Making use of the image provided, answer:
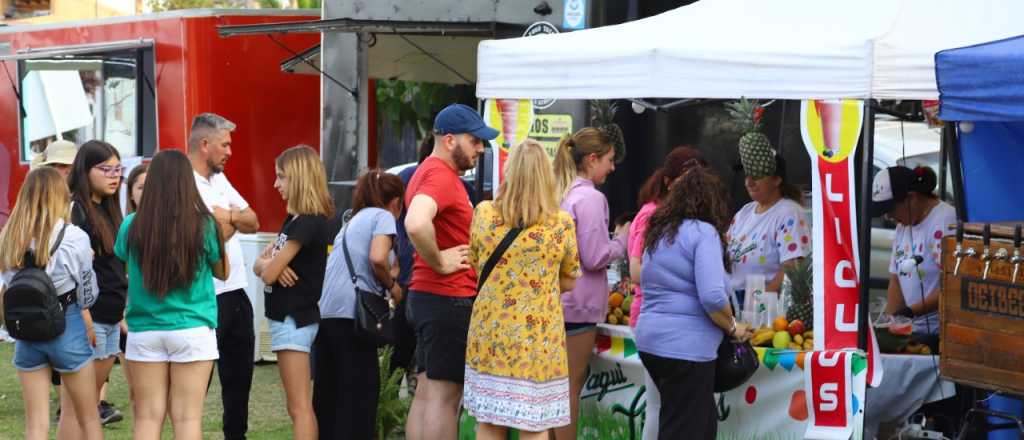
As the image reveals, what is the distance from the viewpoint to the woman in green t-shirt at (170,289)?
6.11m

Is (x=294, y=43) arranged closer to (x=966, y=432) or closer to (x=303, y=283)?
(x=303, y=283)

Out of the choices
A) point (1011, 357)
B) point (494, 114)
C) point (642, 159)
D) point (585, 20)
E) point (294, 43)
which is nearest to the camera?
point (1011, 357)

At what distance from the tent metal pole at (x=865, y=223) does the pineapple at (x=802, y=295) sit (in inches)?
20.1

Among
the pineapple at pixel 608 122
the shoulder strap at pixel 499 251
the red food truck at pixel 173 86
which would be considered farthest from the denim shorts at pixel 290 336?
the red food truck at pixel 173 86

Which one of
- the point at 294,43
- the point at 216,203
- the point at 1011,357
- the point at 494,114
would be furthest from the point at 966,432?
the point at 294,43

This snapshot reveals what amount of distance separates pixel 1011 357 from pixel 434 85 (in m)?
10.4

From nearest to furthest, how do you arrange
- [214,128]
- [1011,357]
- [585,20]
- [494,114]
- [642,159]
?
[1011,357]
[214,128]
[494,114]
[585,20]
[642,159]

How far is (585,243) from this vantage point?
22.3 ft

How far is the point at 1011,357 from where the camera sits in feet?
18.4

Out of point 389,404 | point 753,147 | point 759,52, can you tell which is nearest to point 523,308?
point 759,52

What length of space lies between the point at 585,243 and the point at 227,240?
67.8 inches

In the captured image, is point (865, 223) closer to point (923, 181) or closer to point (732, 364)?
point (732, 364)

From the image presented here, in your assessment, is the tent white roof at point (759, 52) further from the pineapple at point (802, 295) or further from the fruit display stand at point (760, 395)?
the fruit display stand at point (760, 395)

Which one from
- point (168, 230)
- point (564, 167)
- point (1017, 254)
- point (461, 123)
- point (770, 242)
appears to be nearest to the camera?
point (1017, 254)
